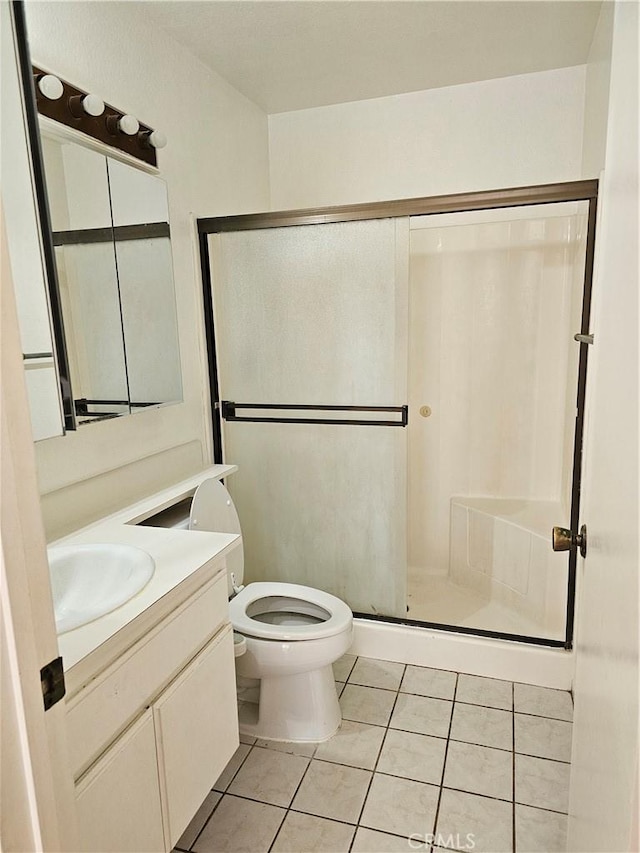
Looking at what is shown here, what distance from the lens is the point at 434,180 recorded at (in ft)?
9.03

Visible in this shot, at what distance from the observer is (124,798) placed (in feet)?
3.88

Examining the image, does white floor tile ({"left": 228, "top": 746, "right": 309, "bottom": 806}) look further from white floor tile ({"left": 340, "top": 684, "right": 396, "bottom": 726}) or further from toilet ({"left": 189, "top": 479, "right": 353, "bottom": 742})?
white floor tile ({"left": 340, "top": 684, "right": 396, "bottom": 726})

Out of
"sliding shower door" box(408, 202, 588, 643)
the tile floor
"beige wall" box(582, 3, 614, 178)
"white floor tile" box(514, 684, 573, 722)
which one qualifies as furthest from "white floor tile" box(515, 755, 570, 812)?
"beige wall" box(582, 3, 614, 178)

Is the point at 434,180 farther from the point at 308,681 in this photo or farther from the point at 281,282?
the point at 308,681

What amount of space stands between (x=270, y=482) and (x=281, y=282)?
2.79 ft

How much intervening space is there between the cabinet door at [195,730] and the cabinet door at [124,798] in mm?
37

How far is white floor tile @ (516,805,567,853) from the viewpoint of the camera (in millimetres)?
1535

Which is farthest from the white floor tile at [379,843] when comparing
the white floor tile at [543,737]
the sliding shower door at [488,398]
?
the sliding shower door at [488,398]

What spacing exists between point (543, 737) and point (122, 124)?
8.13 feet

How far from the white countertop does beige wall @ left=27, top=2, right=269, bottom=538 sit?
0.40 feet

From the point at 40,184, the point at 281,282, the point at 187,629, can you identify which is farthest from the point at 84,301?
the point at 187,629

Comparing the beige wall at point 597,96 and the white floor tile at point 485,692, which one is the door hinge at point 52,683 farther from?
the beige wall at point 597,96

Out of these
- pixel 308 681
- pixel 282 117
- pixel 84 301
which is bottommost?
pixel 308 681

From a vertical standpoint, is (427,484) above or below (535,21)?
below
